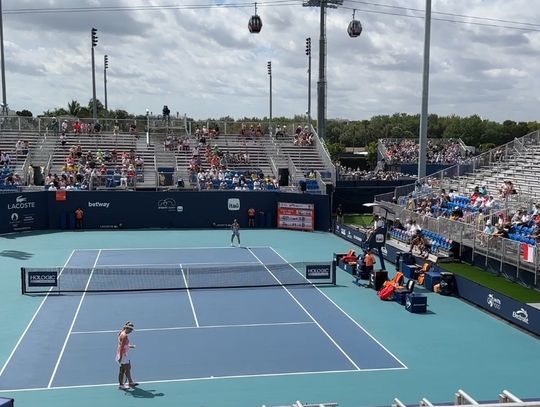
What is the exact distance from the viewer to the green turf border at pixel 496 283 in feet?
75.8

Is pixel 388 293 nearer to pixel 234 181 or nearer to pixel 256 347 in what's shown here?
pixel 256 347

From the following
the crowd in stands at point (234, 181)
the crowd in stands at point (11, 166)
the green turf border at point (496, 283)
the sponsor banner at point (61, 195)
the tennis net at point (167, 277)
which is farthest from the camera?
the crowd in stands at point (234, 181)

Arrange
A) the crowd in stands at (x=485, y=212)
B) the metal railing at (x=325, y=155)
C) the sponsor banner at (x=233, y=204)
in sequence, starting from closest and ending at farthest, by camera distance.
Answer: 1. the crowd in stands at (x=485, y=212)
2. the sponsor banner at (x=233, y=204)
3. the metal railing at (x=325, y=155)

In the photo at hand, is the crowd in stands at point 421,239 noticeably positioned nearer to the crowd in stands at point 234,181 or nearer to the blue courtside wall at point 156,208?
the blue courtside wall at point 156,208

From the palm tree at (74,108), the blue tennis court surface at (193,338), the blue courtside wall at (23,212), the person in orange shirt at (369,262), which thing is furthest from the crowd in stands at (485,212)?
the palm tree at (74,108)

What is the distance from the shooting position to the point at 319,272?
25422 mm

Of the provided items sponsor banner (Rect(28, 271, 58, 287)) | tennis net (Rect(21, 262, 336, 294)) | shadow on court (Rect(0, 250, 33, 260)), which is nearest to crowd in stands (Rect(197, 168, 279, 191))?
shadow on court (Rect(0, 250, 33, 260))

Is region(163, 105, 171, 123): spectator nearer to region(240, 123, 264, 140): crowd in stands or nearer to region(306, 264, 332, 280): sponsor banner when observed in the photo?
region(240, 123, 264, 140): crowd in stands

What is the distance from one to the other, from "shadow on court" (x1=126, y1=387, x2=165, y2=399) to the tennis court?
0.04 meters

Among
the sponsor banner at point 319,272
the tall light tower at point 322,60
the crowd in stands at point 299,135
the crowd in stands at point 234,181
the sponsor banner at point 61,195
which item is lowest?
the sponsor banner at point 319,272

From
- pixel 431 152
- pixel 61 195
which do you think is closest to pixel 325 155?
pixel 61 195

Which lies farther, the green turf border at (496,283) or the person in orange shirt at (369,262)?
the person in orange shirt at (369,262)

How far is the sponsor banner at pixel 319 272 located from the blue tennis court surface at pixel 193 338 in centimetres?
93

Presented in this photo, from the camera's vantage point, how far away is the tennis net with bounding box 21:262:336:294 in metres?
23.5
